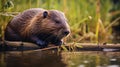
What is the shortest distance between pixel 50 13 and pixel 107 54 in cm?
98

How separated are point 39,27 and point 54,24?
255 millimetres

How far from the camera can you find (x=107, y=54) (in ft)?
17.1

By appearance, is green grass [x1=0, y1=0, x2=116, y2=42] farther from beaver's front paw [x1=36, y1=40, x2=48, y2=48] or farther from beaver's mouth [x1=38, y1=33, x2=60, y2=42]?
beaver's front paw [x1=36, y1=40, x2=48, y2=48]

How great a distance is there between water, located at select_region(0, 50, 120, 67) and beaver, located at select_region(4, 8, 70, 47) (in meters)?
0.19

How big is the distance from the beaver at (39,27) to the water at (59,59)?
19cm

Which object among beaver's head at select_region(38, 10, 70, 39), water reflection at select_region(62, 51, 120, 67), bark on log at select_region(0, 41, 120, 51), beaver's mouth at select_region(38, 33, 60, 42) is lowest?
water reflection at select_region(62, 51, 120, 67)

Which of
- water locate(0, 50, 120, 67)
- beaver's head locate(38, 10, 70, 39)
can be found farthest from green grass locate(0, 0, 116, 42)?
water locate(0, 50, 120, 67)

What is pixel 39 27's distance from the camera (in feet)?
18.5

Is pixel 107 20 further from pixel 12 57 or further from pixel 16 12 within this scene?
pixel 12 57

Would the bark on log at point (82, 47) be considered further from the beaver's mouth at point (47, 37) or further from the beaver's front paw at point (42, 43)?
the beaver's mouth at point (47, 37)

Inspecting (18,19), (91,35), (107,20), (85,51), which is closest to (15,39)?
(18,19)

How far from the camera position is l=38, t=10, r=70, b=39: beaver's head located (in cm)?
530

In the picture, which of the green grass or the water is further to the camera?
the green grass

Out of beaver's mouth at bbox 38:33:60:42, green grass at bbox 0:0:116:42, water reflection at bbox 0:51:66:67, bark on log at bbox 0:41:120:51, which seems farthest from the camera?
green grass at bbox 0:0:116:42
